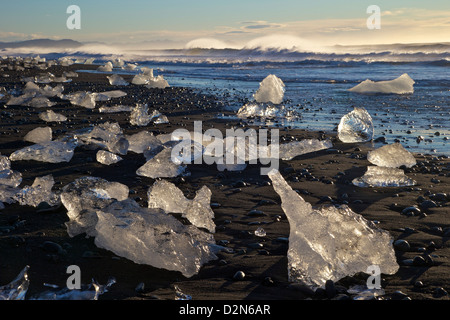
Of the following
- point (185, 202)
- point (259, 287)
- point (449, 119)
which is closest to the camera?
point (259, 287)

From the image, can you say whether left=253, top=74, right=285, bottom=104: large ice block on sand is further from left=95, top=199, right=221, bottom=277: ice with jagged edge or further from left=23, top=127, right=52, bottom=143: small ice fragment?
left=95, top=199, right=221, bottom=277: ice with jagged edge

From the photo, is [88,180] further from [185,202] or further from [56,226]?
[185,202]

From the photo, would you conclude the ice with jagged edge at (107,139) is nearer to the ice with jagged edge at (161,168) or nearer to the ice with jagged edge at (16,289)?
the ice with jagged edge at (161,168)

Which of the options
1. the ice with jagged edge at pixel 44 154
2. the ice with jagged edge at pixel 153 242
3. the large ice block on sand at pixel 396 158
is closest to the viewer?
the ice with jagged edge at pixel 153 242

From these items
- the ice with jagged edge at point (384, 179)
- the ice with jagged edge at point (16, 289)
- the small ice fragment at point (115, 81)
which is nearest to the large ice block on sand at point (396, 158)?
the ice with jagged edge at point (384, 179)

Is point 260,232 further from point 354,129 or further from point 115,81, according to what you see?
point 115,81
